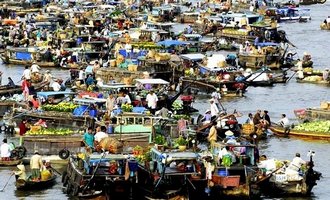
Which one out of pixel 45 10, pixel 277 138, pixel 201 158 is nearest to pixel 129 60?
pixel 277 138

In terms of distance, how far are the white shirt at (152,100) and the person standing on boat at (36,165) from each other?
29.7ft

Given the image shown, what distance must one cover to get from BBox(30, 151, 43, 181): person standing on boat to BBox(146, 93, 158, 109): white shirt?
9066 mm

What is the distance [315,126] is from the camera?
128 ft

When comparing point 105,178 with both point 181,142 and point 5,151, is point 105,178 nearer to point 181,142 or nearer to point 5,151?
point 181,142

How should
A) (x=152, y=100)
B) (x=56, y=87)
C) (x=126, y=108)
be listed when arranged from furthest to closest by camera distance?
(x=56, y=87) → (x=152, y=100) → (x=126, y=108)

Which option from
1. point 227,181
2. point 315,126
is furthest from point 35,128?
point 315,126

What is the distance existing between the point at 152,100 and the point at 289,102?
908 centimetres

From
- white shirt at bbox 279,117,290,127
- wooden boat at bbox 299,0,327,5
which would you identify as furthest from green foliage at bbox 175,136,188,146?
wooden boat at bbox 299,0,327,5

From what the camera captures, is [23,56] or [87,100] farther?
[23,56]

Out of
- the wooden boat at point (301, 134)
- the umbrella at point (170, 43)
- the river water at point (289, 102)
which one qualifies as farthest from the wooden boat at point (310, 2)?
the wooden boat at point (301, 134)

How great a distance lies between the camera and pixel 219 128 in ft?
121

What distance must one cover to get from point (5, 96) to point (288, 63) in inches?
711

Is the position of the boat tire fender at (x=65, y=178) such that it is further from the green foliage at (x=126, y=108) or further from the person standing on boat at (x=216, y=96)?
the person standing on boat at (x=216, y=96)

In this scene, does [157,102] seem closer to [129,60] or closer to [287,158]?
[287,158]
